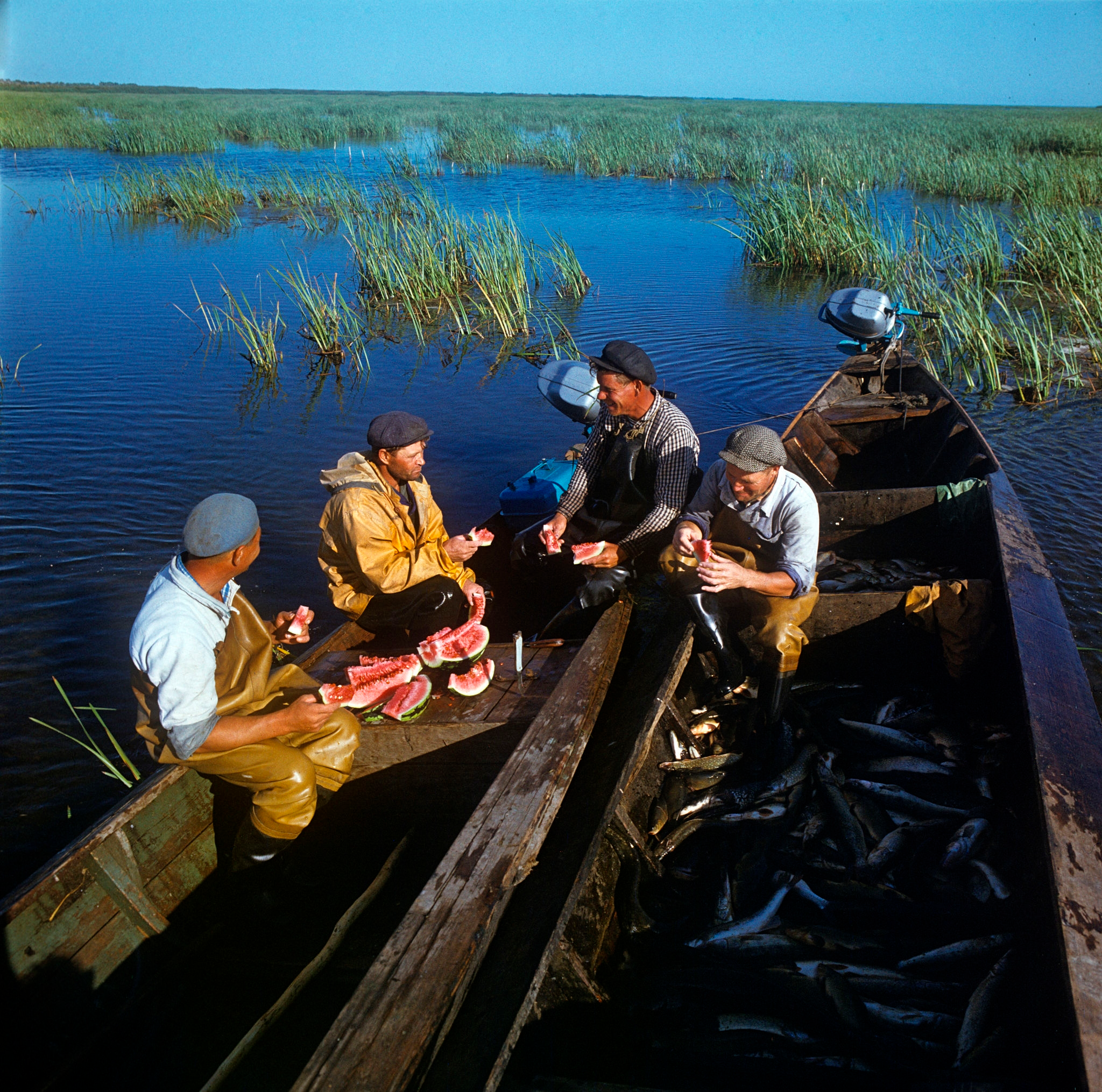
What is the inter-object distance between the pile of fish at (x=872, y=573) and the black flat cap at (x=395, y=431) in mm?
3269

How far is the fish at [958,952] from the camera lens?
3.21 metres

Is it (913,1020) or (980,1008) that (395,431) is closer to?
(913,1020)

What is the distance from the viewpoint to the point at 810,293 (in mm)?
18203

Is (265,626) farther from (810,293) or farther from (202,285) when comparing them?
(810,293)

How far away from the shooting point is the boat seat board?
243 centimetres

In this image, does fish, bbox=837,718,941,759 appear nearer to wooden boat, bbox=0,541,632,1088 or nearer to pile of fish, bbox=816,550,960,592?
pile of fish, bbox=816,550,960,592

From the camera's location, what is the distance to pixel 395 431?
4730 millimetres

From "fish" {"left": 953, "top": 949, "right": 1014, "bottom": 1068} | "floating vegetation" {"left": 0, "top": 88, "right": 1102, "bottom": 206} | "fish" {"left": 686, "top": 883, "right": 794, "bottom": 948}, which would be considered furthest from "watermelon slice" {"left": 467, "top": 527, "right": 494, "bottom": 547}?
"floating vegetation" {"left": 0, "top": 88, "right": 1102, "bottom": 206}

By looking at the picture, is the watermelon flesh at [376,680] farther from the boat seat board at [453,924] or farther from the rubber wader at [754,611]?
the rubber wader at [754,611]

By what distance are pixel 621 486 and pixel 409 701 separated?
8.11 feet

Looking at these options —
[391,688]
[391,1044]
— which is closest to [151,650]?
[391,688]

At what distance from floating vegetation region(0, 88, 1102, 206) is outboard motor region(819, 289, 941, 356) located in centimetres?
1250

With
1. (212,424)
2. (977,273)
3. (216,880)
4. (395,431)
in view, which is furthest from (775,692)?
(977,273)

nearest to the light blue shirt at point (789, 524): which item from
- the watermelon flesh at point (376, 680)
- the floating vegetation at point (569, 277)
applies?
the watermelon flesh at point (376, 680)
